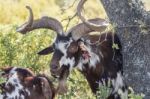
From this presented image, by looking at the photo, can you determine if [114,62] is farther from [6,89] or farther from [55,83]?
[6,89]

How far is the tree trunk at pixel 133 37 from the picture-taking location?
11.1m

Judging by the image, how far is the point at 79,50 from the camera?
38.8 ft

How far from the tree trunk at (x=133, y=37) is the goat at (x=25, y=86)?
4.18ft

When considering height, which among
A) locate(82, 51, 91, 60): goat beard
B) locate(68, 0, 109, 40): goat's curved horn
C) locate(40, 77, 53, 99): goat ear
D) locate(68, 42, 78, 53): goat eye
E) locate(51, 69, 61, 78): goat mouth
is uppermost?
locate(68, 0, 109, 40): goat's curved horn

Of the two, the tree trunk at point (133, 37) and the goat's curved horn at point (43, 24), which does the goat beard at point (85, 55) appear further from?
the tree trunk at point (133, 37)

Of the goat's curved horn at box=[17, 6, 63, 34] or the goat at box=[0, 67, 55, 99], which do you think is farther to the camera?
the goat's curved horn at box=[17, 6, 63, 34]

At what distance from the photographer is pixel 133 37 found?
11.2 metres

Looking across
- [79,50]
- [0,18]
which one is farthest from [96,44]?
[0,18]

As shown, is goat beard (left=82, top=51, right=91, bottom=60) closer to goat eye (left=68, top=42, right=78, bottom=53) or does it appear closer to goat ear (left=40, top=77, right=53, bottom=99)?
goat eye (left=68, top=42, right=78, bottom=53)

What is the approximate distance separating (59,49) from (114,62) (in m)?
0.94

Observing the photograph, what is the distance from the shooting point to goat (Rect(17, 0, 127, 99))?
38.4ft

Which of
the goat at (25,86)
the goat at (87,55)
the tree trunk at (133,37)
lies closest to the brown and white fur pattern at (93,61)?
the goat at (87,55)

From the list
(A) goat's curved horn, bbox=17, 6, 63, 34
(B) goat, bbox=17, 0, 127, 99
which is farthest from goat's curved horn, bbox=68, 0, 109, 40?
(A) goat's curved horn, bbox=17, 6, 63, 34

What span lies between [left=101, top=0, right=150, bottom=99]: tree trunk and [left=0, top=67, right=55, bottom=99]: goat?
127 centimetres
